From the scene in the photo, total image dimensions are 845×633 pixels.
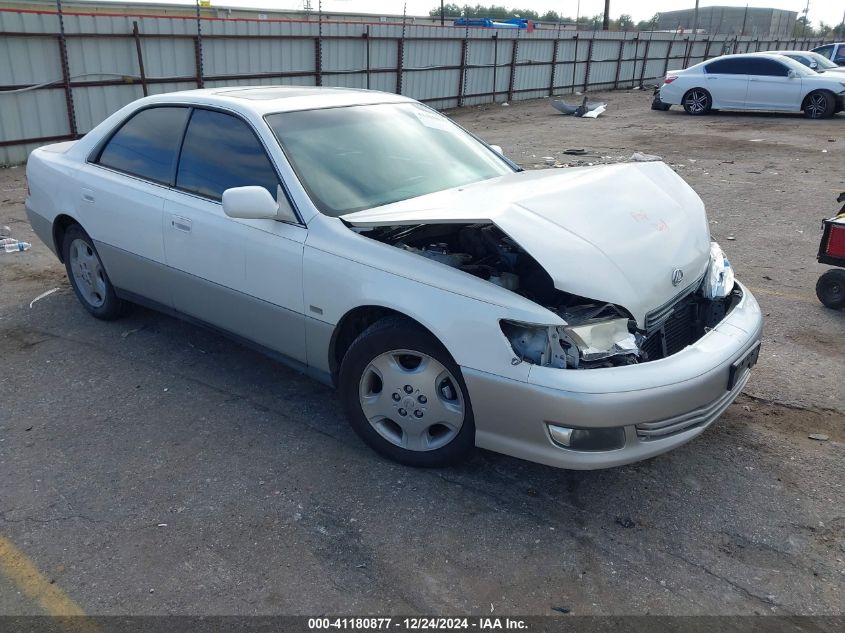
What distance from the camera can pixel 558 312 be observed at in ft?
10.9

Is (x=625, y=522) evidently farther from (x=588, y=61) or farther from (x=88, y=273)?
(x=588, y=61)

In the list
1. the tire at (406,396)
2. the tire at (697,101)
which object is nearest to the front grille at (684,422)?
the tire at (406,396)

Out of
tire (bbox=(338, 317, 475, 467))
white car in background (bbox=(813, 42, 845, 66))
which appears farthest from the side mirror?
white car in background (bbox=(813, 42, 845, 66))

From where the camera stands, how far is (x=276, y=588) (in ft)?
9.17

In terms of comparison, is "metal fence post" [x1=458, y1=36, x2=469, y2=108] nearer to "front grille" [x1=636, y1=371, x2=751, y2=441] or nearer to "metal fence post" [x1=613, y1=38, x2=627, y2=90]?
"metal fence post" [x1=613, y1=38, x2=627, y2=90]

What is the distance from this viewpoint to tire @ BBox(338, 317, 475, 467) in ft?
10.8

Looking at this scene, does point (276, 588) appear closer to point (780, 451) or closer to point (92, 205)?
point (780, 451)

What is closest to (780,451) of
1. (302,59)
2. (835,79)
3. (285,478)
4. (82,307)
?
(285,478)

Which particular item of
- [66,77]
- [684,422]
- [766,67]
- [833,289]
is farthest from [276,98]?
[766,67]

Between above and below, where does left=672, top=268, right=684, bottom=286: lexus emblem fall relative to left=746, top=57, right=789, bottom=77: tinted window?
above

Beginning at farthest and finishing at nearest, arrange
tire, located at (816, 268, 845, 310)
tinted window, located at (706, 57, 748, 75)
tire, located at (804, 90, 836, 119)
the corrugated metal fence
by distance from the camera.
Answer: tinted window, located at (706, 57, 748, 75) → tire, located at (804, 90, 836, 119) → the corrugated metal fence → tire, located at (816, 268, 845, 310)

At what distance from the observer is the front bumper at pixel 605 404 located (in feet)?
9.70

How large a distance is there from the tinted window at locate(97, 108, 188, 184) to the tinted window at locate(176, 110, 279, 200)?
0.40 feet

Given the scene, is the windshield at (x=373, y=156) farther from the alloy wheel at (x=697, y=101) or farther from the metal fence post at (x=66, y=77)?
the alloy wheel at (x=697, y=101)
